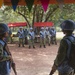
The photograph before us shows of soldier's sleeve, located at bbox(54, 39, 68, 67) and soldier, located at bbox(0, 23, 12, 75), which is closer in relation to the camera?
soldier's sleeve, located at bbox(54, 39, 68, 67)

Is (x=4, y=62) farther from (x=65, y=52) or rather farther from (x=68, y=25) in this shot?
(x=68, y=25)

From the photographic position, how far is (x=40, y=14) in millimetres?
27141

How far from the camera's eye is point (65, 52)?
127 inches

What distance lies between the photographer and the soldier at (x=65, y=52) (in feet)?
10.6

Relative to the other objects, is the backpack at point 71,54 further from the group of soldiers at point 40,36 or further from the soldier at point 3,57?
the group of soldiers at point 40,36

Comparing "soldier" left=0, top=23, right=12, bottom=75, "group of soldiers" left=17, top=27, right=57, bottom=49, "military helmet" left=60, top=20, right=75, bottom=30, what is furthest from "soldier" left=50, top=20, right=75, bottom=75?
"group of soldiers" left=17, top=27, right=57, bottom=49

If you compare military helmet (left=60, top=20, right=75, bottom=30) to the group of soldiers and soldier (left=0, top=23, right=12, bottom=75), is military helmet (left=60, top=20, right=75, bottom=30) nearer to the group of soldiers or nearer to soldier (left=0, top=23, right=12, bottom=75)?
soldier (left=0, top=23, right=12, bottom=75)

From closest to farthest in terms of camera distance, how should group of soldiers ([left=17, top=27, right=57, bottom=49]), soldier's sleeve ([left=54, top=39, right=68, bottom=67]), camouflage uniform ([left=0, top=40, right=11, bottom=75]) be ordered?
soldier's sleeve ([left=54, top=39, right=68, bottom=67]) → camouflage uniform ([left=0, top=40, right=11, bottom=75]) → group of soldiers ([left=17, top=27, right=57, bottom=49])

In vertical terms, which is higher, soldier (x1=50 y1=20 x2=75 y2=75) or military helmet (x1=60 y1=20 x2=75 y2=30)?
military helmet (x1=60 y1=20 x2=75 y2=30)

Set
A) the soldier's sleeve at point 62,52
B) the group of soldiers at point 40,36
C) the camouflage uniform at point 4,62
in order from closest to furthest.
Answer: the soldier's sleeve at point 62,52
the camouflage uniform at point 4,62
the group of soldiers at point 40,36

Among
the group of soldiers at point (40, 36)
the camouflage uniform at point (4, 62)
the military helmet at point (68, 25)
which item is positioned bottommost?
the group of soldiers at point (40, 36)

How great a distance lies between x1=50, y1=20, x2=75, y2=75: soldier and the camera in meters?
3.22

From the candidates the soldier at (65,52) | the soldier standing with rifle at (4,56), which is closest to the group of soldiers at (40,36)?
the soldier standing with rifle at (4,56)

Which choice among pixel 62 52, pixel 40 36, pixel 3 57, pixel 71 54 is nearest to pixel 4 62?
pixel 3 57
